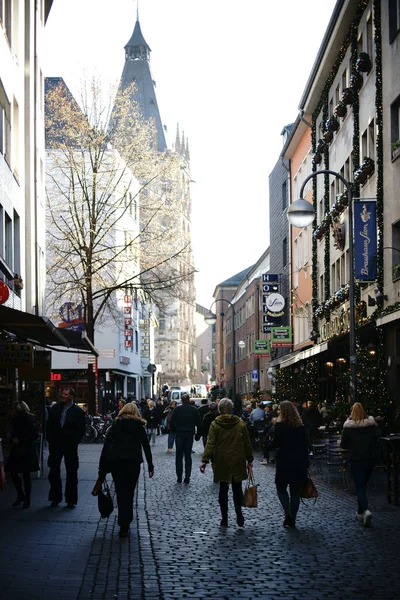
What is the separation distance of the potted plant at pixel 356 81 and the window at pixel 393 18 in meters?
3.97

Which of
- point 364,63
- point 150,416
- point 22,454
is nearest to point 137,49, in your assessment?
point 150,416

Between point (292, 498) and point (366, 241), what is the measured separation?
13.6m

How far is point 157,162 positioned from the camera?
39.7 meters

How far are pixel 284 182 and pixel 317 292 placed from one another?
49.0 feet

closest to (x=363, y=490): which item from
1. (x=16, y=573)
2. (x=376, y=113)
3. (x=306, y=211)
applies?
(x=16, y=573)

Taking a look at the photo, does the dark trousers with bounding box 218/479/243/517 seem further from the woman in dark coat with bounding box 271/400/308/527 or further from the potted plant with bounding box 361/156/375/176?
the potted plant with bounding box 361/156/375/176

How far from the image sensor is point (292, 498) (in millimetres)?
13055

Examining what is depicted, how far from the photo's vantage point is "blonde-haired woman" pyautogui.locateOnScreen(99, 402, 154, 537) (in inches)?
487

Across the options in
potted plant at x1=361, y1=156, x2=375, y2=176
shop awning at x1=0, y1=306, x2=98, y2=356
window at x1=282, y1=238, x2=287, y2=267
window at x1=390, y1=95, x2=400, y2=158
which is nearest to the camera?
shop awning at x1=0, y1=306, x2=98, y2=356

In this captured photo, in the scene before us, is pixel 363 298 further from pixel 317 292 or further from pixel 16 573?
pixel 16 573

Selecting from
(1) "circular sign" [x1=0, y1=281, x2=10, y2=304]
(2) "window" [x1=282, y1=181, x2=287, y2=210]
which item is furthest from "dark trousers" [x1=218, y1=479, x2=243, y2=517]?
(2) "window" [x1=282, y1=181, x2=287, y2=210]

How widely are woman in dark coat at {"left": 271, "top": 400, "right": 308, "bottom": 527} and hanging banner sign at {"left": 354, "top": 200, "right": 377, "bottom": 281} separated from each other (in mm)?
12852

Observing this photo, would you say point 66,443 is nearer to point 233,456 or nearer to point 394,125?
point 233,456

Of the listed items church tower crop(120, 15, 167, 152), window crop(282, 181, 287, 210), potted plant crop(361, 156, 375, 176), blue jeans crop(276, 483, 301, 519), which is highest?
church tower crop(120, 15, 167, 152)
